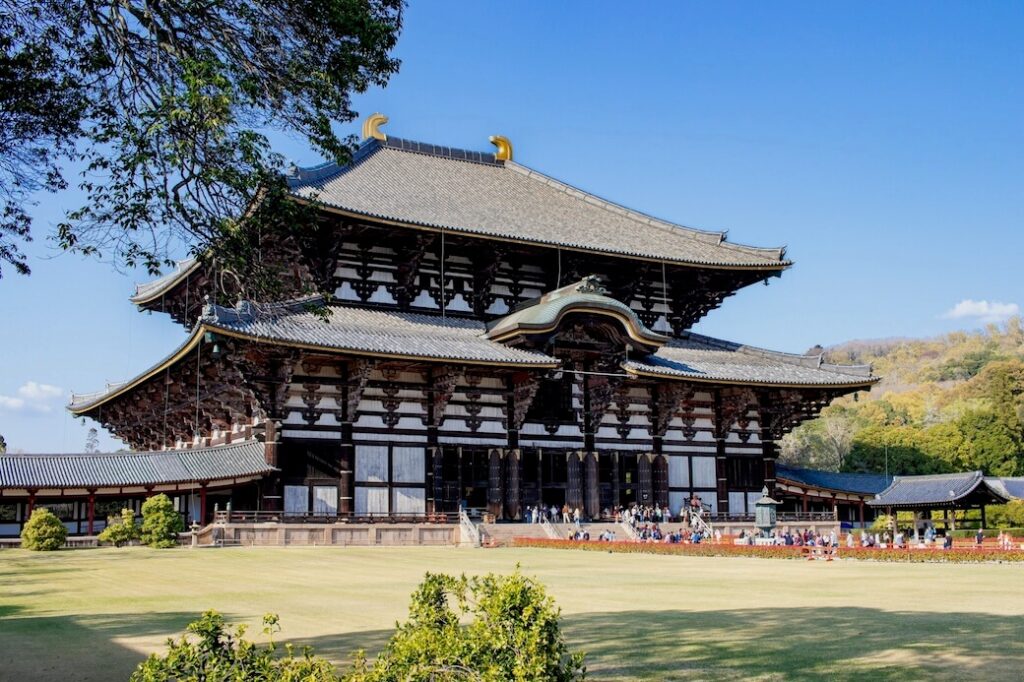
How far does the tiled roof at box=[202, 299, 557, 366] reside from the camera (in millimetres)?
32000

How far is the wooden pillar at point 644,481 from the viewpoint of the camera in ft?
139

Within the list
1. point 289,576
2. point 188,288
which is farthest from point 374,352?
point 188,288

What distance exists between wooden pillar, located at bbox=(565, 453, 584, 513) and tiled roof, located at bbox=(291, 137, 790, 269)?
887 centimetres

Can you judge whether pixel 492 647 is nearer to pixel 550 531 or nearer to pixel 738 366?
pixel 550 531

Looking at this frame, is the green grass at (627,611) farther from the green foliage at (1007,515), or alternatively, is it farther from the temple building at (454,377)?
the green foliage at (1007,515)

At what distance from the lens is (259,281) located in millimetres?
12727

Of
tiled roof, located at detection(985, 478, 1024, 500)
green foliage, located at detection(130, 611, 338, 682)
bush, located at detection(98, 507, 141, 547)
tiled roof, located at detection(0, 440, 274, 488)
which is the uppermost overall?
tiled roof, located at detection(0, 440, 274, 488)

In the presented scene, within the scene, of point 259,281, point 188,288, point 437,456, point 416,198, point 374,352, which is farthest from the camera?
point 188,288

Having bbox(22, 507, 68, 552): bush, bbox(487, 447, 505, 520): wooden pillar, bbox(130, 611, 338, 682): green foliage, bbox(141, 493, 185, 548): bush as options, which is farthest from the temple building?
bbox(130, 611, 338, 682): green foliage

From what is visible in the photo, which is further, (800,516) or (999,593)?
(800,516)

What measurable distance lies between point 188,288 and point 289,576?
28606 millimetres

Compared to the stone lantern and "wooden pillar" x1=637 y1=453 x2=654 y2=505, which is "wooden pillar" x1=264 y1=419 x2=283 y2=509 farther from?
the stone lantern

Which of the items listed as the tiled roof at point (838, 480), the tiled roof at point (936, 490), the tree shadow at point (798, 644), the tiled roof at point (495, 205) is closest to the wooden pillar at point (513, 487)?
the tiled roof at point (495, 205)

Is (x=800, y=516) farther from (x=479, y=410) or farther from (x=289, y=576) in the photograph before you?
(x=289, y=576)
